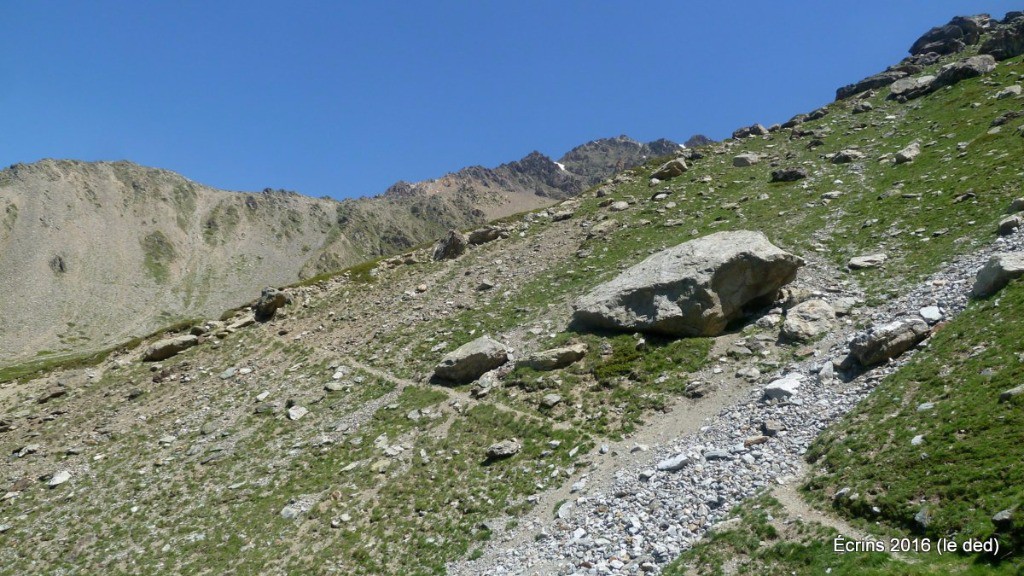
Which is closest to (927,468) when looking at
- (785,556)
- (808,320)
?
(785,556)

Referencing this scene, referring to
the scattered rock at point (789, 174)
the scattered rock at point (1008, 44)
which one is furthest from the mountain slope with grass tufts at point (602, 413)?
the scattered rock at point (1008, 44)

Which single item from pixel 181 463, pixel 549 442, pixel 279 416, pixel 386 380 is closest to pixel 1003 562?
pixel 549 442

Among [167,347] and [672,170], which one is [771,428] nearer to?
[167,347]

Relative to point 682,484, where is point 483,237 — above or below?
above

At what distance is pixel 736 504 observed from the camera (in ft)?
58.2

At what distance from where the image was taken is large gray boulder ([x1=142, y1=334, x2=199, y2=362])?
1943 inches

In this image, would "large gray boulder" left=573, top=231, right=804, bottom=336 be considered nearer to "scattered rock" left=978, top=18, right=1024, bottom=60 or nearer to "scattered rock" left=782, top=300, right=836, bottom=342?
"scattered rock" left=782, top=300, right=836, bottom=342

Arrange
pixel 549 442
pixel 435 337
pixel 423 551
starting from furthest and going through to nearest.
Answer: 1. pixel 435 337
2. pixel 549 442
3. pixel 423 551

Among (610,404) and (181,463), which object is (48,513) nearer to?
(181,463)

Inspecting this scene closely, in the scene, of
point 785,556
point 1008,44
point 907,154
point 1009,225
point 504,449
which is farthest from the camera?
point 1008,44

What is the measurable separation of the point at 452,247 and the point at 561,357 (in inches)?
1328

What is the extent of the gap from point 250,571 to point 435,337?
22.1m

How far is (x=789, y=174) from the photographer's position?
56844 mm

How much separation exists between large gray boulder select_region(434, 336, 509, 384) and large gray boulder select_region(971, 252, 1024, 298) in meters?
25.7
